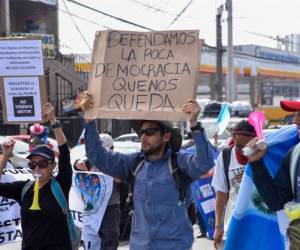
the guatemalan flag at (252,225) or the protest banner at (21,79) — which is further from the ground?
the protest banner at (21,79)

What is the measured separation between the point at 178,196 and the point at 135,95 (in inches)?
28.2

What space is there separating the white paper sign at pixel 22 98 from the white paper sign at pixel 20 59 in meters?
0.06

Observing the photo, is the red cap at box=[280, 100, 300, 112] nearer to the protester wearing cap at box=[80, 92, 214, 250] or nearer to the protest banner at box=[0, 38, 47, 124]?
the protester wearing cap at box=[80, 92, 214, 250]

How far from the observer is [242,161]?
564 cm

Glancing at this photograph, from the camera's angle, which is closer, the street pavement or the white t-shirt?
the white t-shirt

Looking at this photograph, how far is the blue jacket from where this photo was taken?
12.6 ft

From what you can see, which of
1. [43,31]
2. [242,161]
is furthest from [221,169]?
[43,31]

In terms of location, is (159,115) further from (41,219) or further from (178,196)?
(41,219)

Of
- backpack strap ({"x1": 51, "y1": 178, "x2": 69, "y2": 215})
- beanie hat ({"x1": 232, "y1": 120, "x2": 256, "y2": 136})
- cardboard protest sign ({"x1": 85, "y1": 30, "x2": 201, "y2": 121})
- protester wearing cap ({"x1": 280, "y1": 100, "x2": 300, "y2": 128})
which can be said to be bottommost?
backpack strap ({"x1": 51, "y1": 178, "x2": 69, "y2": 215})

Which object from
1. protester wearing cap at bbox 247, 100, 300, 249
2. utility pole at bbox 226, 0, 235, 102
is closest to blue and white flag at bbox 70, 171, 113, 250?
protester wearing cap at bbox 247, 100, 300, 249

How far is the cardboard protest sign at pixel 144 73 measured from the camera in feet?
13.1

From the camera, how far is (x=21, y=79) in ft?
16.9

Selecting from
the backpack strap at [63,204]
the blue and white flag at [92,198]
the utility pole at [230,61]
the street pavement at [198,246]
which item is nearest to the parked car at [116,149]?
the street pavement at [198,246]

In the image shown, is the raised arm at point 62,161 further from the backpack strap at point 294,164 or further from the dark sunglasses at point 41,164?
the backpack strap at point 294,164
